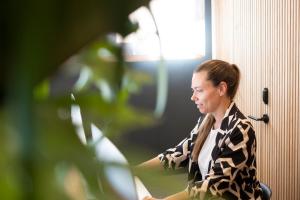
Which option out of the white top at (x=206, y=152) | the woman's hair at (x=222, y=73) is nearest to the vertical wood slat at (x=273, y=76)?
the woman's hair at (x=222, y=73)

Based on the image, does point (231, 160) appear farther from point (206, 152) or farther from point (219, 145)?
point (206, 152)

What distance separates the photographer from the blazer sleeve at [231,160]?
5.42 feet

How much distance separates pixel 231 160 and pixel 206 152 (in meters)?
0.25

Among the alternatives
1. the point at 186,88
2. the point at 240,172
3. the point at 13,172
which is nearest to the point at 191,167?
the point at 240,172

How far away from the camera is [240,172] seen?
1715 millimetres

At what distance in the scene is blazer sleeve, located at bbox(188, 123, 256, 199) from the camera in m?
1.65

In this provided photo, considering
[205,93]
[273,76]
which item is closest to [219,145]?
[205,93]

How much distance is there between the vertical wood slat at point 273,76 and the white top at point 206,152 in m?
0.71

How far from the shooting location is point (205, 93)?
189cm

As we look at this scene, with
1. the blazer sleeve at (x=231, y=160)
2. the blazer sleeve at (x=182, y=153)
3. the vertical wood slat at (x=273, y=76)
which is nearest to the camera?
the blazer sleeve at (x=231, y=160)

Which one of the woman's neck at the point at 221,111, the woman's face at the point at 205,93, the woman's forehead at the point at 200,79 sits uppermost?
the woman's forehead at the point at 200,79

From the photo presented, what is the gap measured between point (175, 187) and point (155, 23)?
3.9 inches

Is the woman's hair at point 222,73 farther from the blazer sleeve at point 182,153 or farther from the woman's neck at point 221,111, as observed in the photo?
the blazer sleeve at point 182,153

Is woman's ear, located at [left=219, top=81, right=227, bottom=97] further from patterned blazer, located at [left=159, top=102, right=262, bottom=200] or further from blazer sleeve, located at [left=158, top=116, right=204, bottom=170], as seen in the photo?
blazer sleeve, located at [left=158, top=116, right=204, bottom=170]
